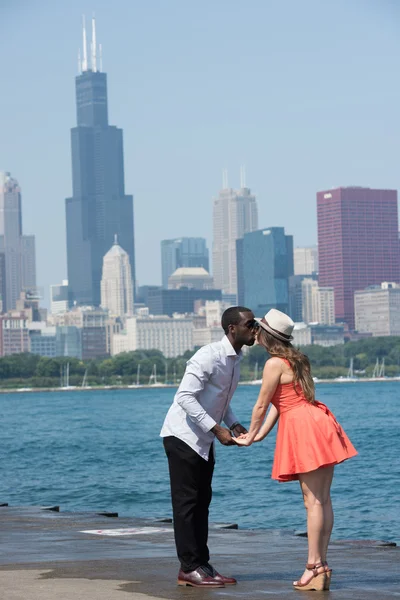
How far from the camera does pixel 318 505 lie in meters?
7.94

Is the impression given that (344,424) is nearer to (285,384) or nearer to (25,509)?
(25,509)

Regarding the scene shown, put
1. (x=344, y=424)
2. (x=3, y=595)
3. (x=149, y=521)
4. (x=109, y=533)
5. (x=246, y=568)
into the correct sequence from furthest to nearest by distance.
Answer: (x=344, y=424)
(x=149, y=521)
(x=109, y=533)
(x=246, y=568)
(x=3, y=595)

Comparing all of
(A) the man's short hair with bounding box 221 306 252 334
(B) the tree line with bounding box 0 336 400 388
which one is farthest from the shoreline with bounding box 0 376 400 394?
(A) the man's short hair with bounding box 221 306 252 334

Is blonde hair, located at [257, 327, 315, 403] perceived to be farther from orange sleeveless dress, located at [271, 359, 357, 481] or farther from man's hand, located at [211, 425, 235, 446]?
man's hand, located at [211, 425, 235, 446]

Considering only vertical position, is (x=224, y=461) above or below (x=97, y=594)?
below

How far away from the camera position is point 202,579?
7781 mm

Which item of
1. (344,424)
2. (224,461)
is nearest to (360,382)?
(344,424)

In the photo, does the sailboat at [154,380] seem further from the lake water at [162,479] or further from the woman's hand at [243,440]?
the woman's hand at [243,440]

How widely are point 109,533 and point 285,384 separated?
10.9 feet

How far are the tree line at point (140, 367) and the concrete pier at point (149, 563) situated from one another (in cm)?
15757

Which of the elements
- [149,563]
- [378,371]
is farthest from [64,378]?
[149,563]

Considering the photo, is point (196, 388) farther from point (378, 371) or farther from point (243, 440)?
point (378, 371)

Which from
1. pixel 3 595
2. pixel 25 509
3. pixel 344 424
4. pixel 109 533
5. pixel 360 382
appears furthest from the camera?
pixel 360 382

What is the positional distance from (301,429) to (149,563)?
1543 mm
